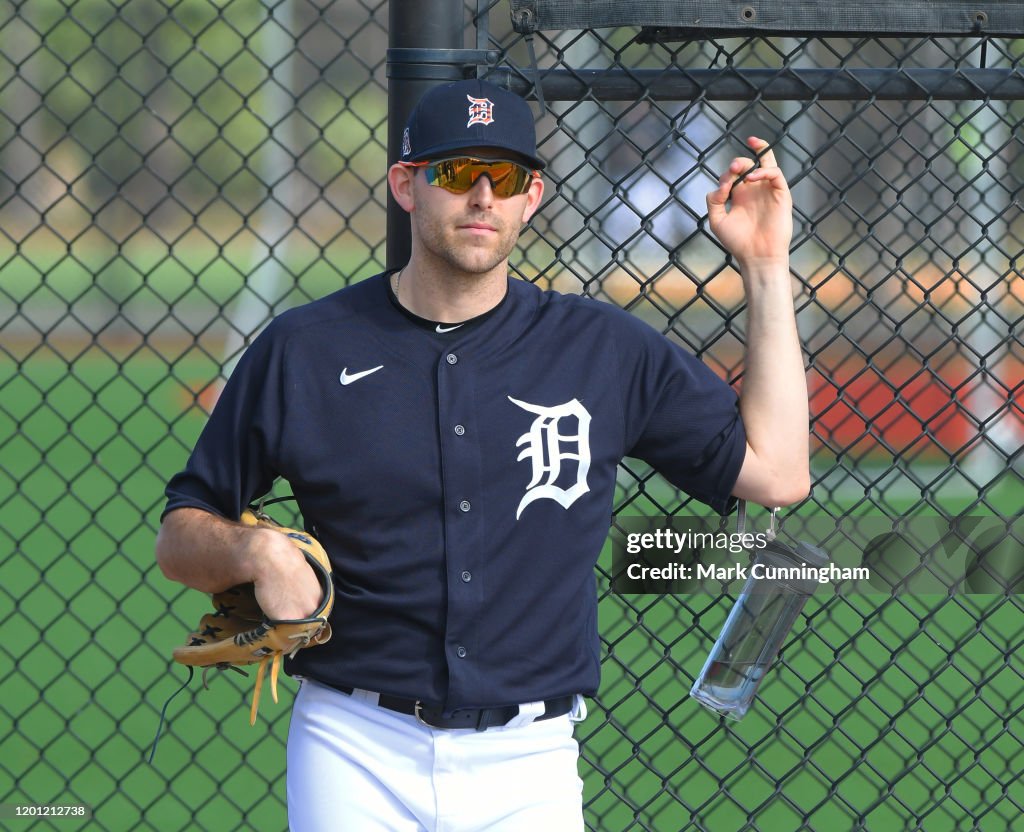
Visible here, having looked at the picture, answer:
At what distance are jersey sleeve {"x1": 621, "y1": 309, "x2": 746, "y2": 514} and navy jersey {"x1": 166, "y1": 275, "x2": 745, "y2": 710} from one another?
26mm

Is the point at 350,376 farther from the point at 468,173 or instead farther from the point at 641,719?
the point at 641,719

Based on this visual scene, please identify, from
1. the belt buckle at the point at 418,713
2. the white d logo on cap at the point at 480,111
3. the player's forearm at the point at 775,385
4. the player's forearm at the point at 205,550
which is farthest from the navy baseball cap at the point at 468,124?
the belt buckle at the point at 418,713

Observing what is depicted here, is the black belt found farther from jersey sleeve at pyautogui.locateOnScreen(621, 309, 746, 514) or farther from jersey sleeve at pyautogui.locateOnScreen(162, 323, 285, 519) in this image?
jersey sleeve at pyautogui.locateOnScreen(621, 309, 746, 514)

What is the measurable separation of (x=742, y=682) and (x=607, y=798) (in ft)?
6.80

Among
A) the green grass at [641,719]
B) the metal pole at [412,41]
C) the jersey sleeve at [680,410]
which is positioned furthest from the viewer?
the green grass at [641,719]

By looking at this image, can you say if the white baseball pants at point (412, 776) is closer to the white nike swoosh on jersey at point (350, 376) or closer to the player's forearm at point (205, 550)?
the player's forearm at point (205, 550)

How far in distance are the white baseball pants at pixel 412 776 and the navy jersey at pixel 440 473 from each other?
71 mm

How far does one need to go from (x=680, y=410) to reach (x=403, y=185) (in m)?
0.65

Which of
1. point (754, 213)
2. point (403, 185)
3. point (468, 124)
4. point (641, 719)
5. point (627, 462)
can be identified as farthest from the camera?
point (627, 462)

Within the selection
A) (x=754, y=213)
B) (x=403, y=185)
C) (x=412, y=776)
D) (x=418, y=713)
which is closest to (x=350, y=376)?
(x=403, y=185)

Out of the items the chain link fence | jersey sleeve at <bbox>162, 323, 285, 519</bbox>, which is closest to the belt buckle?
jersey sleeve at <bbox>162, 323, 285, 519</bbox>

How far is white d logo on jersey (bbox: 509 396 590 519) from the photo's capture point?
230cm

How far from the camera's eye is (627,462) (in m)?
8.74

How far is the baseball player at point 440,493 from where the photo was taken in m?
2.26
